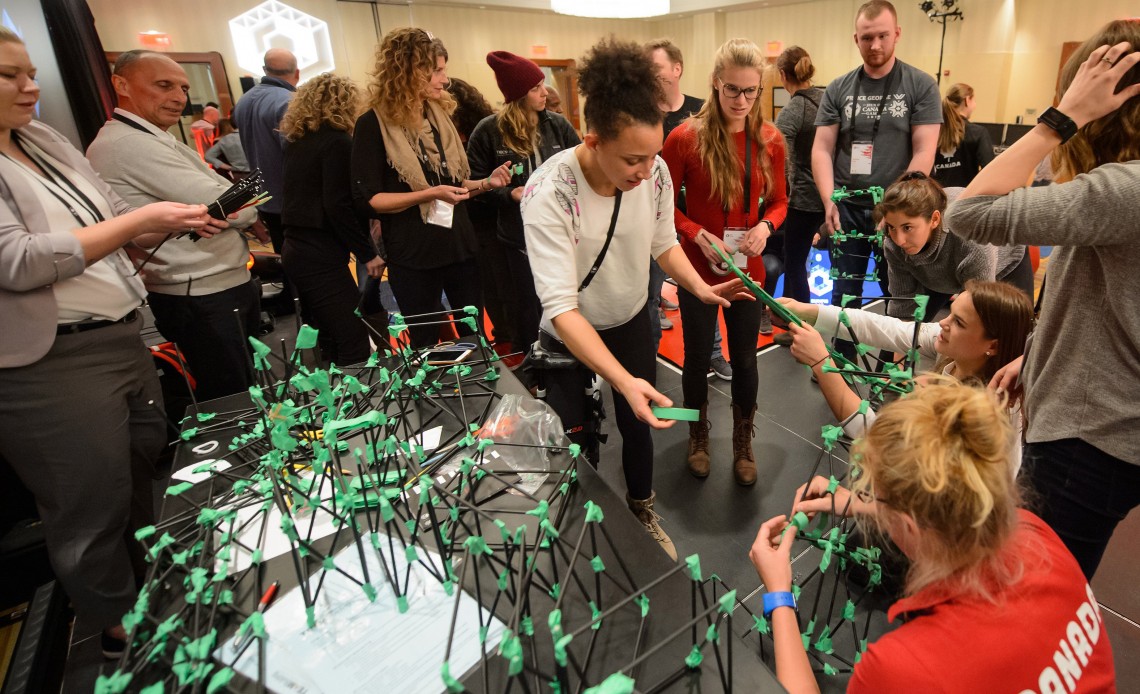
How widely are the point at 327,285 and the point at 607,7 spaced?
354 cm

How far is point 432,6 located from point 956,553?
844 centimetres

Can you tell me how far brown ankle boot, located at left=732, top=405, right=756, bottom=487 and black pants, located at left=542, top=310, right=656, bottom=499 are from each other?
583mm

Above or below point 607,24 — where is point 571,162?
below

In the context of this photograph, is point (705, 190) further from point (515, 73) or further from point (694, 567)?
point (694, 567)

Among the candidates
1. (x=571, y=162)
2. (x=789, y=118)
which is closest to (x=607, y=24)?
(x=789, y=118)

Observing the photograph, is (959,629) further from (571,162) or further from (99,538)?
(99,538)

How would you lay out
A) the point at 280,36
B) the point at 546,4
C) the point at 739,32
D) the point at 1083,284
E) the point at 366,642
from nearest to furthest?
the point at 366,642
the point at 1083,284
the point at 280,36
the point at 546,4
the point at 739,32

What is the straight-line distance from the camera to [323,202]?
223 cm

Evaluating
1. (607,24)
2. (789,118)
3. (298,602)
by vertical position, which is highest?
(607,24)

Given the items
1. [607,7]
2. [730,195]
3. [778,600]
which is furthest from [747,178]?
[607,7]

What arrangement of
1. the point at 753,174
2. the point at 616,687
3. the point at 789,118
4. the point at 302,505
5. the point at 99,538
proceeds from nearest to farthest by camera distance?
the point at 616,687
the point at 302,505
the point at 99,538
the point at 753,174
the point at 789,118

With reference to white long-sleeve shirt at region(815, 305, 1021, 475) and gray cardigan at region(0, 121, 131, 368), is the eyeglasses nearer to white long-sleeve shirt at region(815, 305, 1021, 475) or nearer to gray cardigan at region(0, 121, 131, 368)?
white long-sleeve shirt at region(815, 305, 1021, 475)

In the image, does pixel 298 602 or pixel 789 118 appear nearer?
pixel 298 602

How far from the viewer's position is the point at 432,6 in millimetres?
7422
